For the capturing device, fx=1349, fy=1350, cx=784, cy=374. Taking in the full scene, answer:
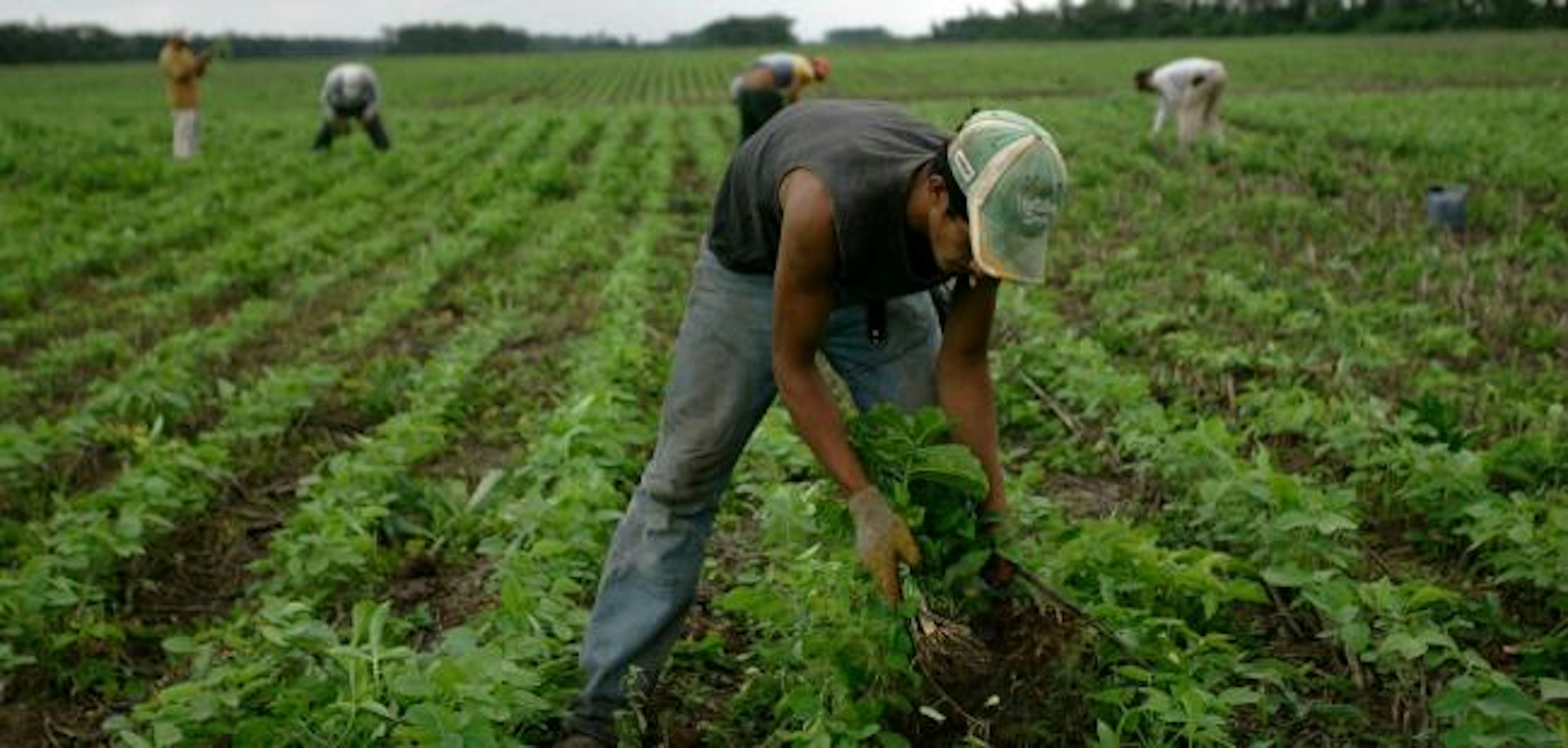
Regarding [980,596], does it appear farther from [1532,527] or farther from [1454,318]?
[1454,318]

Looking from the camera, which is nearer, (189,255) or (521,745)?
(521,745)

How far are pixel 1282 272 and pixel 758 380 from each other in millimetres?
6130

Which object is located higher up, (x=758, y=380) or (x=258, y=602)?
(x=758, y=380)

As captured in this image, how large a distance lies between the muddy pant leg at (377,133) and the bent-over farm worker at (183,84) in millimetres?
2040

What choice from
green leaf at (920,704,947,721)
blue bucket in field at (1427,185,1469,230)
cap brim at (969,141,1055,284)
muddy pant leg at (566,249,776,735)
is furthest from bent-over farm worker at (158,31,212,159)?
cap brim at (969,141,1055,284)

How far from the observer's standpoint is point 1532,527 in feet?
11.9

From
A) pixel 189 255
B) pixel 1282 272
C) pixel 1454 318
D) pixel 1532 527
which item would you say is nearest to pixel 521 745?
pixel 1532 527

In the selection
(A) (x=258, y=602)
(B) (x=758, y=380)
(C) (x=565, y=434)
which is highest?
(B) (x=758, y=380)

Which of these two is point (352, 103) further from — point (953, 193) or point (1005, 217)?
point (1005, 217)

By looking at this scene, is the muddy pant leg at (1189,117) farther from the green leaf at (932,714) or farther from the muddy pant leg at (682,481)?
the green leaf at (932,714)

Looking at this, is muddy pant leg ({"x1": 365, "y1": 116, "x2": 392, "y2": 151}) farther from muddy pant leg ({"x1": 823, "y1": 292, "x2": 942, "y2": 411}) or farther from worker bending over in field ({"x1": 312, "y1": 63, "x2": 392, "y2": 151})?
muddy pant leg ({"x1": 823, "y1": 292, "x2": 942, "y2": 411})

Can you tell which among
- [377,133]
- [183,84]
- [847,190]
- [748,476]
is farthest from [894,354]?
[377,133]

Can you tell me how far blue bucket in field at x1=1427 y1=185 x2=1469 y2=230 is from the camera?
9.50 metres

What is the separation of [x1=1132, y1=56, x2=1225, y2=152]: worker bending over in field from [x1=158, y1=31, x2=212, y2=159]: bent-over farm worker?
35.3 feet
